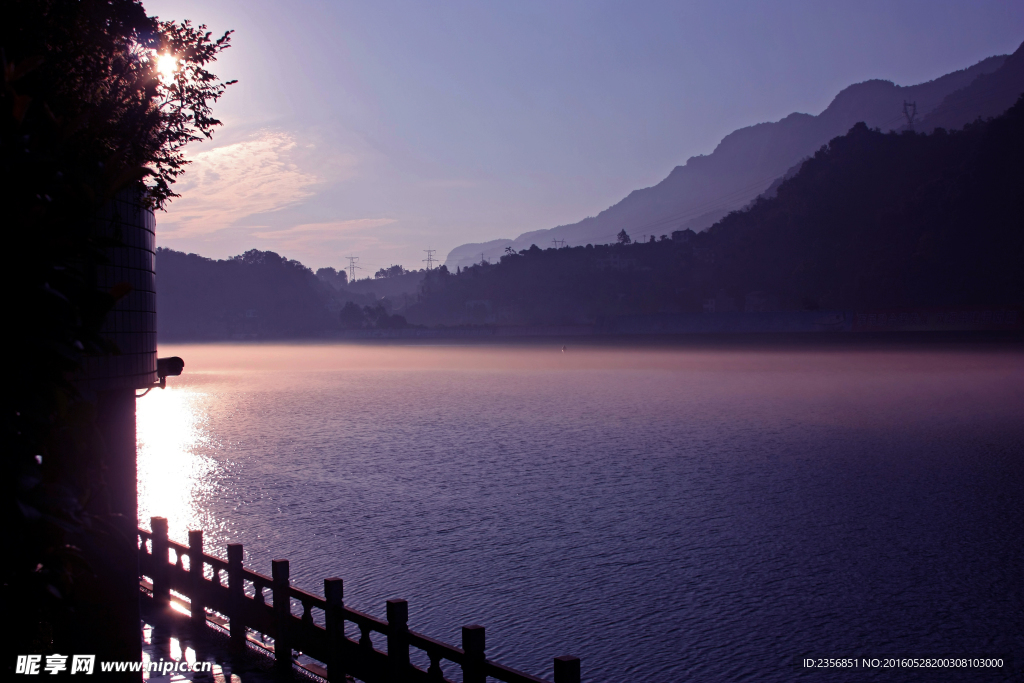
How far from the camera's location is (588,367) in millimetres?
87375

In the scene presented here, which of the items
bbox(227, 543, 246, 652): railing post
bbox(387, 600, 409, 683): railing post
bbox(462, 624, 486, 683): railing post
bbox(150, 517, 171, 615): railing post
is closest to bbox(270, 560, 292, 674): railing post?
bbox(227, 543, 246, 652): railing post

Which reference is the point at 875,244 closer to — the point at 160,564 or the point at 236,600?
the point at 160,564

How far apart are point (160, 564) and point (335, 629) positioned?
165 inches

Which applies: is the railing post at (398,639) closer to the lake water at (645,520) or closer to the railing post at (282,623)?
the railing post at (282,623)

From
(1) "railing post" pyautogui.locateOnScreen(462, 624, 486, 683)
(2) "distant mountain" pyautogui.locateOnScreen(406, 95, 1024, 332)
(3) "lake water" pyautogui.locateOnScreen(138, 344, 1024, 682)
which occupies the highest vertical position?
(2) "distant mountain" pyautogui.locateOnScreen(406, 95, 1024, 332)

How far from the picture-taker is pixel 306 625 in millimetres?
8531

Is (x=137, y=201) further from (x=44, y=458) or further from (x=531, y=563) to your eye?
(x=531, y=563)

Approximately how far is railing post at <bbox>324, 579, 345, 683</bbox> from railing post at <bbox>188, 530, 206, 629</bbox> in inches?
108

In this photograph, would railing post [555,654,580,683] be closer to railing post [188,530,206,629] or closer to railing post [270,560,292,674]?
railing post [270,560,292,674]

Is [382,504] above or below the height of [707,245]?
below

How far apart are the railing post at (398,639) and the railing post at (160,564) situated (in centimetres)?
503

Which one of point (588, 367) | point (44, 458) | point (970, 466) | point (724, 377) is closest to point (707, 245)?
point (588, 367)

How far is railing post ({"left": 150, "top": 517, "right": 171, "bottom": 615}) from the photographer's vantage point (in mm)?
10594

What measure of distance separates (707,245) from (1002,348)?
3939 inches
